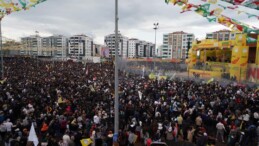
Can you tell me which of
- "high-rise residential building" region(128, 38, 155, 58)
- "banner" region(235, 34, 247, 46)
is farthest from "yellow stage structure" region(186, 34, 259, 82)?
"high-rise residential building" region(128, 38, 155, 58)

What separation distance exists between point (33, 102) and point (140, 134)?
705cm

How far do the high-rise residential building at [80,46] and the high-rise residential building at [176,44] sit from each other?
47.0 m

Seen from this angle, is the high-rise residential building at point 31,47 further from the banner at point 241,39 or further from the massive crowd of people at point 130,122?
the massive crowd of people at point 130,122

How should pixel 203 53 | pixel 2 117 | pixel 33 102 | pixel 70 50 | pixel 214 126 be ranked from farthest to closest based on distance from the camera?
pixel 70 50, pixel 203 53, pixel 33 102, pixel 214 126, pixel 2 117

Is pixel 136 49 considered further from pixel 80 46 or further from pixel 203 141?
pixel 203 141

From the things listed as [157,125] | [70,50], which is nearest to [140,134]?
[157,125]

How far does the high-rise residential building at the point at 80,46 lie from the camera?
136 m

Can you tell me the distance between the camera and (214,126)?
11516 mm

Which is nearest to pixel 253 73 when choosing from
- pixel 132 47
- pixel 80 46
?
pixel 80 46

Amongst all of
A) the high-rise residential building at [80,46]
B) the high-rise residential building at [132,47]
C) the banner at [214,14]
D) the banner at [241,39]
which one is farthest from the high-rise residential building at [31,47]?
the high-rise residential building at [132,47]

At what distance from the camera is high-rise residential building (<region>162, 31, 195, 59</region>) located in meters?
122

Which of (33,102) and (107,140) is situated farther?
(33,102)

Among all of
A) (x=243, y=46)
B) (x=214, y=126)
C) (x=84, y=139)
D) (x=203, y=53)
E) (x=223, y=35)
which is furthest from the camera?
(x=223, y=35)

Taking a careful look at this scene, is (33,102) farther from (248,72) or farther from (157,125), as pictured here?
(248,72)
